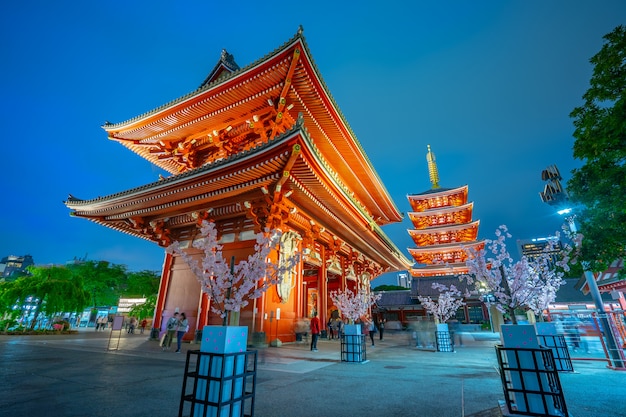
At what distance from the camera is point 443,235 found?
3841cm

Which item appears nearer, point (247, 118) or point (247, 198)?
point (247, 198)

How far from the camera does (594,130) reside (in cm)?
645

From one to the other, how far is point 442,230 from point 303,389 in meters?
37.0

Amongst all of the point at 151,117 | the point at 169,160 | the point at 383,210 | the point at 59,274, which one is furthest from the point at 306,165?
the point at 59,274

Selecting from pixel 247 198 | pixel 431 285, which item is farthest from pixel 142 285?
pixel 431 285

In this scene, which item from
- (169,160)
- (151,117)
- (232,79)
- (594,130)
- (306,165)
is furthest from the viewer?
(169,160)

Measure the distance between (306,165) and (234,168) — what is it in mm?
2806

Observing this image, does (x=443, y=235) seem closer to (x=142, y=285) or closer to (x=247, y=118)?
(x=247, y=118)

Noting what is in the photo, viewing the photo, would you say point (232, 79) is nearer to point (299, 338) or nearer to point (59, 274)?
point (299, 338)

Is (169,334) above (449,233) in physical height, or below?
below

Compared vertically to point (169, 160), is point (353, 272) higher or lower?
lower

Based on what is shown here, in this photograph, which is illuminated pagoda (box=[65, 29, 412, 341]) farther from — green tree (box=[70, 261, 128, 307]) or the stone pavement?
green tree (box=[70, 261, 128, 307])

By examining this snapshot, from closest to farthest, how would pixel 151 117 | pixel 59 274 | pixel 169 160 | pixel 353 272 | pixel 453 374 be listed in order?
pixel 453 374 < pixel 151 117 < pixel 169 160 < pixel 353 272 < pixel 59 274

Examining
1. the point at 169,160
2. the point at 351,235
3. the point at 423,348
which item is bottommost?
the point at 423,348
